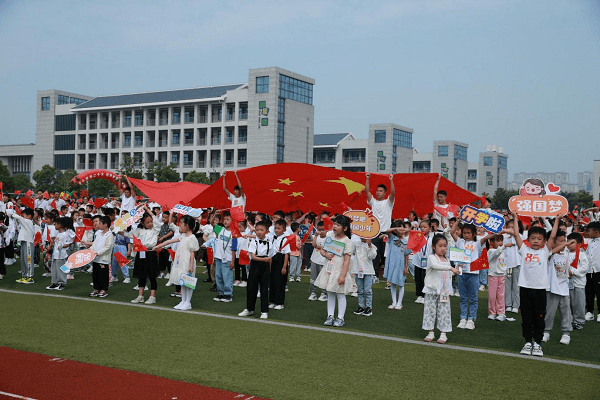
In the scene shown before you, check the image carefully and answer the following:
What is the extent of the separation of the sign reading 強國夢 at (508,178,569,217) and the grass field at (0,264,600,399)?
1.72 m

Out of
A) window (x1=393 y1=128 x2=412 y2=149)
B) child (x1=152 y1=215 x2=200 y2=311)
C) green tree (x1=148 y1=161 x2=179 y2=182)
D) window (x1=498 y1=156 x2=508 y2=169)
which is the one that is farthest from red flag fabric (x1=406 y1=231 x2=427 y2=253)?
window (x1=498 y1=156 x2=508 y2=169)

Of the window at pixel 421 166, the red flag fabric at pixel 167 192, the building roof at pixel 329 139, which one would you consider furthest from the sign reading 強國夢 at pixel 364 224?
the window at pixel 421 166

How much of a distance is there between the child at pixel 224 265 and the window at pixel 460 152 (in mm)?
88085

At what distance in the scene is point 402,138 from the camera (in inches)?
3135

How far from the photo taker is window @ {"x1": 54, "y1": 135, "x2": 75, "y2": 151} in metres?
70.4

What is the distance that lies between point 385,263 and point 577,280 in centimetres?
322

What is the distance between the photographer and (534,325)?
6.84 m

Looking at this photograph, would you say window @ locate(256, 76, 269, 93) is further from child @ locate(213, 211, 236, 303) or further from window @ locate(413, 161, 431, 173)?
child @ locate(213, 211, 236, 303)

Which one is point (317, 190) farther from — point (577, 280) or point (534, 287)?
point (534, 287)

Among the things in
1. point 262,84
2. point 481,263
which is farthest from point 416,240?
point 262,84

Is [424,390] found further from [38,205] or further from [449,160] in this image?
[449,160]

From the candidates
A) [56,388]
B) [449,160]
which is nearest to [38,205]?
[56,388]

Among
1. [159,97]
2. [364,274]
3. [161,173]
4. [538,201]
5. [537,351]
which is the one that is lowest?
[537,351]

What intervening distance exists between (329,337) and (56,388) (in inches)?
138
